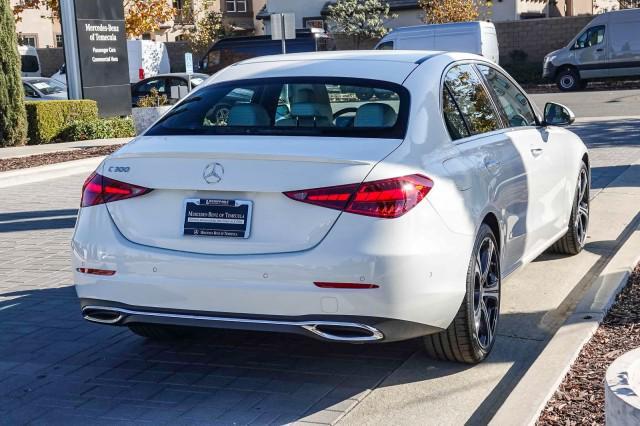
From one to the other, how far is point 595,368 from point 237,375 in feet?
6.14

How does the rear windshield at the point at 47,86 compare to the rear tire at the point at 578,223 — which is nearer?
the rear tire at the point at 578,223

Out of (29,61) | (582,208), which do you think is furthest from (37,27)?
(582,208)

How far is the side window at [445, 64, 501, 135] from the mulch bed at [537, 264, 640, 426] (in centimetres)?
136

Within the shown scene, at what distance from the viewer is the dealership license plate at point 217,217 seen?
455 centimetres

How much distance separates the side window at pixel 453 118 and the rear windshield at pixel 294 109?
346 millimetres

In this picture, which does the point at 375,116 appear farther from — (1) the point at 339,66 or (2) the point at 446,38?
(2) the point at 446,38

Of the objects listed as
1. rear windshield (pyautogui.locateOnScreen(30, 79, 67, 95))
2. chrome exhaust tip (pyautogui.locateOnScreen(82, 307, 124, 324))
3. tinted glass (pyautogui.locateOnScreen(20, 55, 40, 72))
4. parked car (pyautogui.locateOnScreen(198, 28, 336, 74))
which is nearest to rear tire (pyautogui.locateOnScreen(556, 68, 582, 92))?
parked car (pyautogui.locateOnScreen(198, 28, 336, 74))

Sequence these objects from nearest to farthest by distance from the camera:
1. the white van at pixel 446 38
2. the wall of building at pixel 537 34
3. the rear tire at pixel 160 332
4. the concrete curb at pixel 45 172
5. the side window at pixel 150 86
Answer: the rear tire at pixel 160 332 < the concrete curb at pixel 45 172 < the white van at pixel 446 38 < the side window at pixel 150 86 < the wall of building at pixel 537 34

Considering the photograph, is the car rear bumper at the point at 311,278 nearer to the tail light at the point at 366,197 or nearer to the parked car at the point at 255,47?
the tail light at the point at 366,197

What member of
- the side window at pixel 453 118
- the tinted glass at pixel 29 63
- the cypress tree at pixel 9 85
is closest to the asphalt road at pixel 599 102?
the cypress tree at pixel 9 85

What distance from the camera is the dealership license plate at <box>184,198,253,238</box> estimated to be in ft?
14.9

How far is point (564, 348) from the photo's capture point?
5.07 meters

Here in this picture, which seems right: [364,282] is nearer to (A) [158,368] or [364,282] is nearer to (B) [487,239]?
(B) [487,239]

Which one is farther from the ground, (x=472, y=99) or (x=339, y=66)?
(x=339, y=66)
